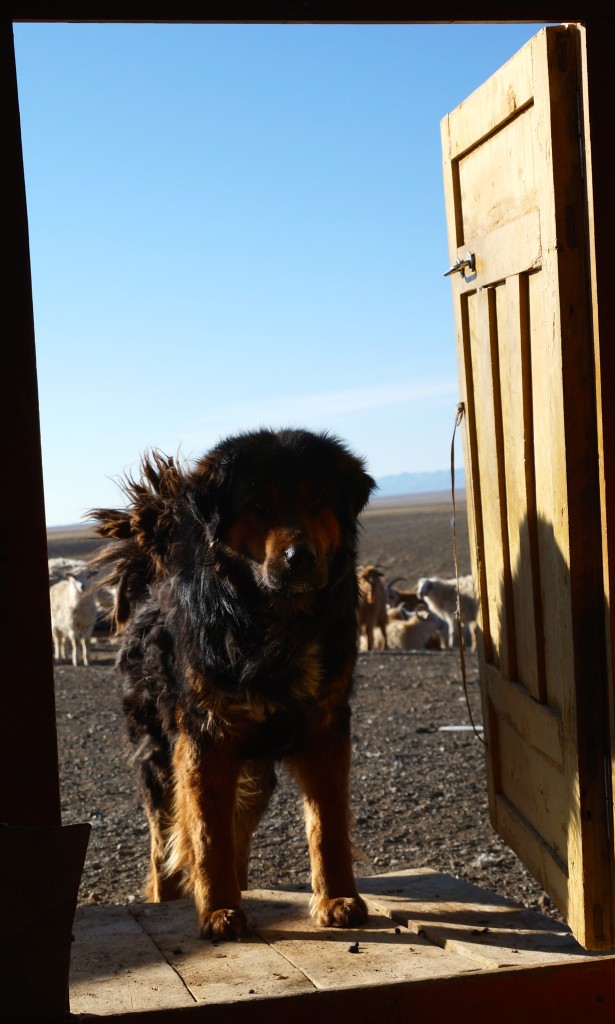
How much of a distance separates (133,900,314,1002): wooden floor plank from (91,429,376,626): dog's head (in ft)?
4.30

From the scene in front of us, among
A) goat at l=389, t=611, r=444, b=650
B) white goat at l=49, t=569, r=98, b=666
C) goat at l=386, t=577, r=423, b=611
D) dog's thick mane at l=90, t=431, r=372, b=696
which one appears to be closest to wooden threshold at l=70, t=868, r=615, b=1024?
dog's thick mane at l=90, t=431, r=372, b=696

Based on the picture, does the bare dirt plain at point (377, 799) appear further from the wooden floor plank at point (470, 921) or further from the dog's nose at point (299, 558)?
the dog's nose at point (299, 558)

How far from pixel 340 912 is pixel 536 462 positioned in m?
1.89

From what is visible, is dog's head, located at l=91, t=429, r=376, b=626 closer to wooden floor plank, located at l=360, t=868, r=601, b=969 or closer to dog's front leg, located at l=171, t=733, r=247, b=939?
dog's front leg, located at l=171, t=733, r=247, b=939

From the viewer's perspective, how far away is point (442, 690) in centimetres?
1274

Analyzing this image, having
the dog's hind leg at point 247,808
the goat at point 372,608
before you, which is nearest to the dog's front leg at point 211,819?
the dog's hind leg at point 247,808

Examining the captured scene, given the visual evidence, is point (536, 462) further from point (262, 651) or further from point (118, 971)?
point (118, 971)

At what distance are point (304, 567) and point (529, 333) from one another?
1182 mm

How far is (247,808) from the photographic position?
15.4ft

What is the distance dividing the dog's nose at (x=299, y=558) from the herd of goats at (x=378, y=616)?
12.7 meters

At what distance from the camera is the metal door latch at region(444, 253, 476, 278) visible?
429 cm

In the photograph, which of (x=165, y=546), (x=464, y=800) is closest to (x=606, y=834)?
(x=165, y=546)

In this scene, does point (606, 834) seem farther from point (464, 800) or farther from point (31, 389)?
point (464, 800)

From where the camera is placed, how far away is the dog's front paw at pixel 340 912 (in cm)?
392
